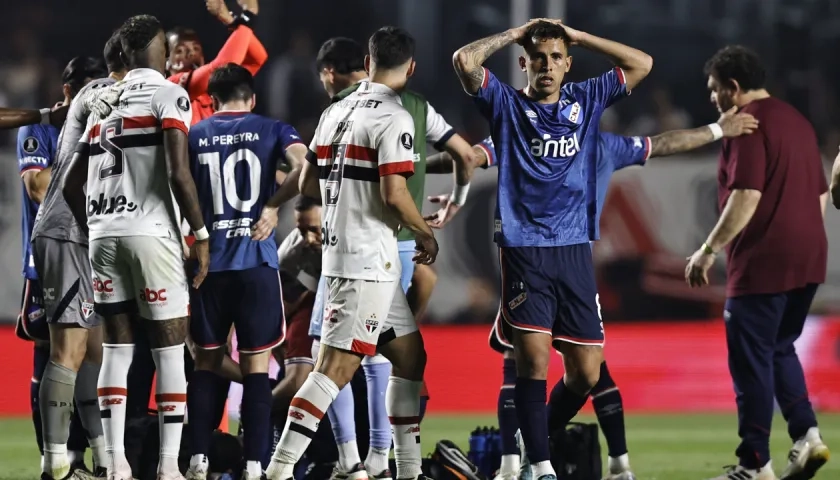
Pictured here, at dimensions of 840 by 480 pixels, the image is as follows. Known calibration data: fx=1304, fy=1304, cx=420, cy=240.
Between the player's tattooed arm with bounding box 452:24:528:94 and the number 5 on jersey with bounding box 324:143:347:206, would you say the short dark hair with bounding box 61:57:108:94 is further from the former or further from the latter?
the player's tattooed arm with bounding box 452:24:528:94

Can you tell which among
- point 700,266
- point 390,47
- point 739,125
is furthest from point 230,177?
point 739,125

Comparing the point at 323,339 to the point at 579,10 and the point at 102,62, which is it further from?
the point at 579,10

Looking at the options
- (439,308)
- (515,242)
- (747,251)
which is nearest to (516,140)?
(515,242)

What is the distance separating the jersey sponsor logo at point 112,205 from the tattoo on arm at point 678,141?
272 cm

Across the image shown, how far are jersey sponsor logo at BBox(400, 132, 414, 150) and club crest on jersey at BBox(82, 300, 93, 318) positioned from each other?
197 centimetres

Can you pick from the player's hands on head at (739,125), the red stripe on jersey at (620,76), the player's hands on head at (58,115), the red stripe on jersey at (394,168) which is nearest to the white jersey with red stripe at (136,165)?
the player's hands on head at (58,115)

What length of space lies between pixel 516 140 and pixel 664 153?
1.24m

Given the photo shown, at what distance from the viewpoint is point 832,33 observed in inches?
579

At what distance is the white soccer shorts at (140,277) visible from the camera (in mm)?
6082

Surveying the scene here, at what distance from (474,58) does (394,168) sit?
69cm

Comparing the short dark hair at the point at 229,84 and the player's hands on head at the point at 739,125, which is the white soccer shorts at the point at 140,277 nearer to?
the short dark hair at the point at 229,84

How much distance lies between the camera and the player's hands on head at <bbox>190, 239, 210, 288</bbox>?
20.1ft

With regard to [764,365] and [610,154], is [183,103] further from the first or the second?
[764,365]

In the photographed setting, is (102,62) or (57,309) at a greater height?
(102,62)
